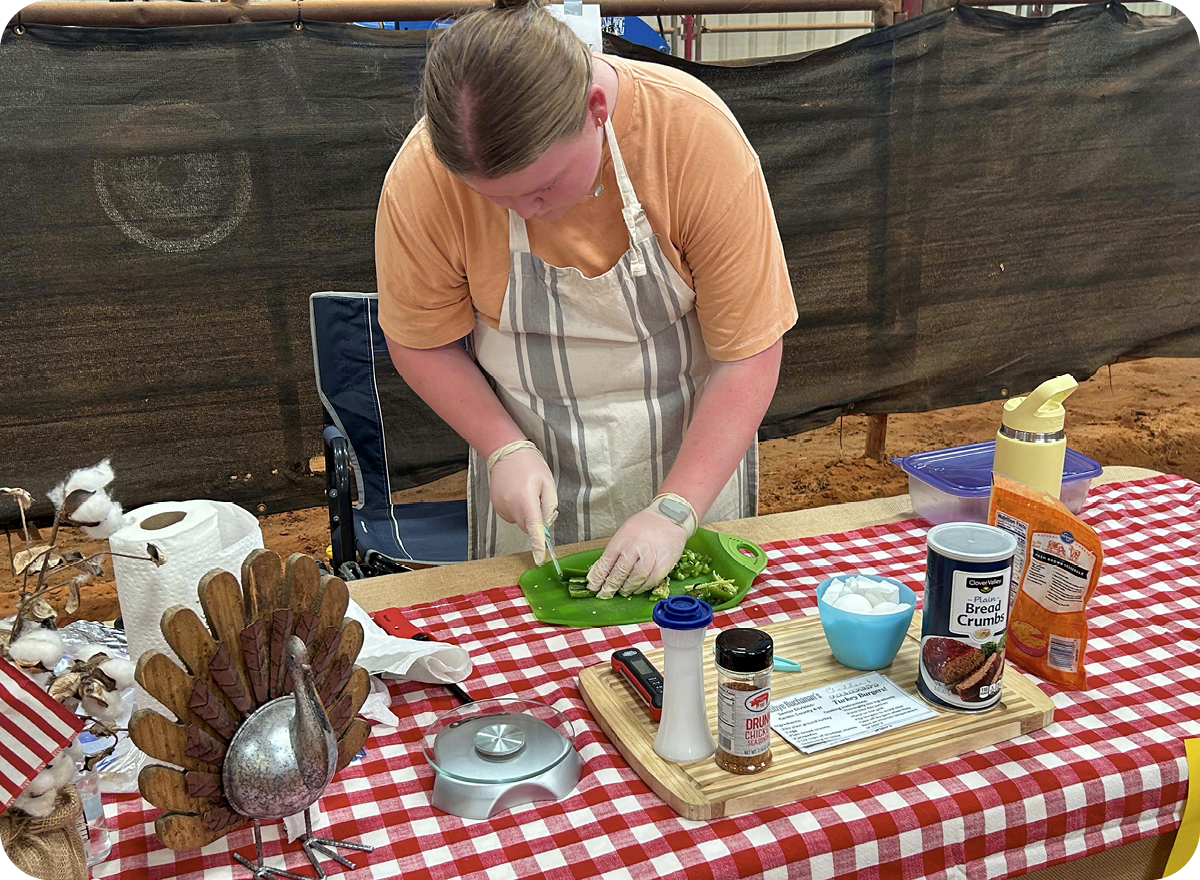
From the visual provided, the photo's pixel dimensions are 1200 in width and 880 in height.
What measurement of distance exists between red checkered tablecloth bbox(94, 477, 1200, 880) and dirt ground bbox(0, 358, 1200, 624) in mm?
2812

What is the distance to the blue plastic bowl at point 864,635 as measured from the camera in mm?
1259

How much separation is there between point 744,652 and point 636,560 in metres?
0.52

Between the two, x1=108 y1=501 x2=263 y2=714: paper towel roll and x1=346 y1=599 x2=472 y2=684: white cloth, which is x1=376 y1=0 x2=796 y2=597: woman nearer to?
x1=346 y1=599 x2=472 y2=684: white cloth

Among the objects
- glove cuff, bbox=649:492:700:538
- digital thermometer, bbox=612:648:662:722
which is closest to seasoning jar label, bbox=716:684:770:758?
digital thermometer, bbox=612:648:662:722

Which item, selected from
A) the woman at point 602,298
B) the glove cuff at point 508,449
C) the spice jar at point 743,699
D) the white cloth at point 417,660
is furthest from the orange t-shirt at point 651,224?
the spice jar at point 743,699

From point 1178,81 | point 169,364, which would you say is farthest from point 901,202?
point 169,364

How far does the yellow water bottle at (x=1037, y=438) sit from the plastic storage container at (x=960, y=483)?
0.18 meters

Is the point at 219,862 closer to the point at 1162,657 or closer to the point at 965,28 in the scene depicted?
the point at 1162,657

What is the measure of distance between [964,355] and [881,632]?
350 centimetres

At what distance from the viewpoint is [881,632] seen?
4.14ft

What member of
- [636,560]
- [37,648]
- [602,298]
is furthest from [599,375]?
[37,648]

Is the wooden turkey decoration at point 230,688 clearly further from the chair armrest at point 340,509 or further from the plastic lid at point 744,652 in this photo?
the chair armrest at point 340,509

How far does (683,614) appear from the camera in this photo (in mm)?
1058

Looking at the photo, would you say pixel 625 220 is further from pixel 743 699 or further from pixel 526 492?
pixel 743 699
